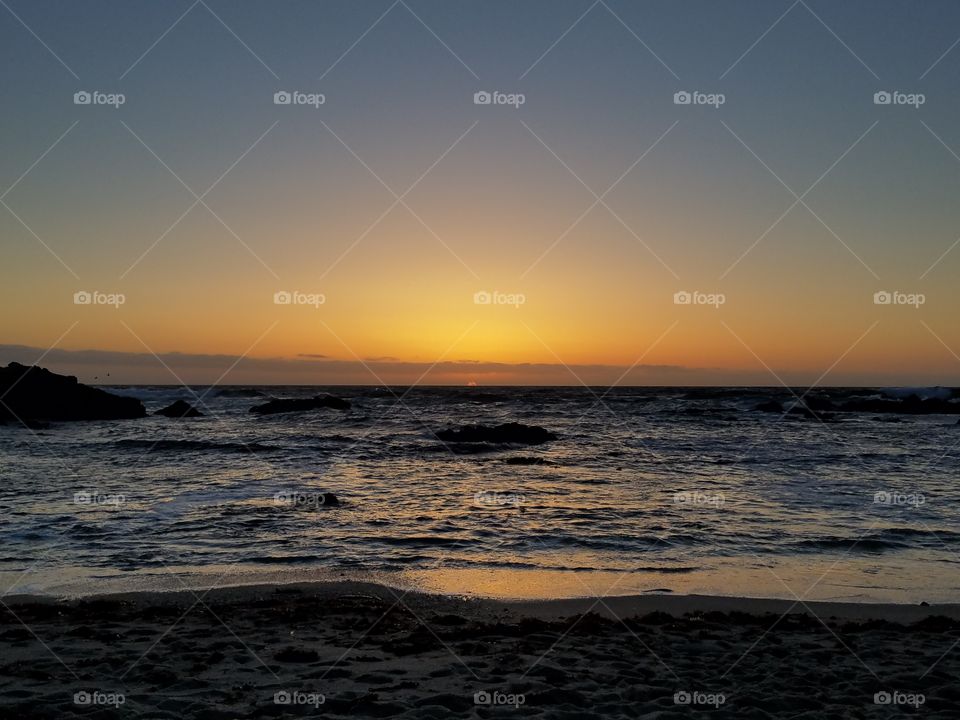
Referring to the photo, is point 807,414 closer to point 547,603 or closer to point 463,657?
point 547,603

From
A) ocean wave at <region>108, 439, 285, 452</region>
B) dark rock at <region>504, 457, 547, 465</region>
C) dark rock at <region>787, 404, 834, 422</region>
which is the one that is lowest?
dark rock at <region>504, 457, 547, 465</region>

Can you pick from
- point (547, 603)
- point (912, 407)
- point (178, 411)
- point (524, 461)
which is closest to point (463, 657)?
point (547, 603)

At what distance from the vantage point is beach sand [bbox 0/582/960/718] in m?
6.26

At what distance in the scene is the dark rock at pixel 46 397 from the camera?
142 ft

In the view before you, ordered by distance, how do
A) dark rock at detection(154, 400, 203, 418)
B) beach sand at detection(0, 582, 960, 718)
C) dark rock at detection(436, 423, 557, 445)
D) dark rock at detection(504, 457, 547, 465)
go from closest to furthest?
beach sand at detection(0, 582, 960, 718), dark rock at detection(504, 457, 547, 465), dark rock at detection(436, 423, 557, 445), dark rock at detection(154, 400, 203, 418)

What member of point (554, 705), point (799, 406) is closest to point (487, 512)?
point (554, 705)

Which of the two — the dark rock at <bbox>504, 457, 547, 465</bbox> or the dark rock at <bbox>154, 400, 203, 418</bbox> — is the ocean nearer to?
the dark rock at <bbox>504, 457, 547, 465</bbox>

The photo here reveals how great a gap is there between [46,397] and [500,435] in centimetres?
2963

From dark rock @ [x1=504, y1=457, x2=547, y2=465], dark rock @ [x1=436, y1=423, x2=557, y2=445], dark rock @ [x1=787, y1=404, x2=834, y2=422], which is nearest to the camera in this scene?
dark rock @ [x1=504, y1=457, x2=547, y2=465]

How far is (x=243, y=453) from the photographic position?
3030cm

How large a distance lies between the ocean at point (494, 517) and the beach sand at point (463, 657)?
1.10 metres

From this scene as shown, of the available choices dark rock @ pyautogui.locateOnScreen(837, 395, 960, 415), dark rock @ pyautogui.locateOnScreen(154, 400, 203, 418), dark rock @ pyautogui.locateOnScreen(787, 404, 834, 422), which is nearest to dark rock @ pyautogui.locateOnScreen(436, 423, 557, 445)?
dark rock @ pyautogui.locateOnScreen(787, 404, 834, 422)

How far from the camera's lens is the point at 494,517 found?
15.9 m

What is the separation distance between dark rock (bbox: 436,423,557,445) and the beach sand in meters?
25.6
